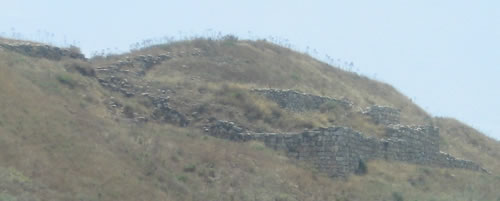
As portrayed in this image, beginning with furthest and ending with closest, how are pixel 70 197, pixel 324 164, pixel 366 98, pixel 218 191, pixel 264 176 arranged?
pixel 366 98 → pixel 324 164 → pixel 264 176 → pixel 218 191 → pixel 70 197

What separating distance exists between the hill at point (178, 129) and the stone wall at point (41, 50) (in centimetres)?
5

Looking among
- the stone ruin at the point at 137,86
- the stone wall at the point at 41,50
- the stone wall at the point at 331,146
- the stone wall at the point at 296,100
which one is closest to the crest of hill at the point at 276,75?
the stone ruin at the point at 137,86

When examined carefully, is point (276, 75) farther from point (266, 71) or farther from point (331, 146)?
point (331, 146)

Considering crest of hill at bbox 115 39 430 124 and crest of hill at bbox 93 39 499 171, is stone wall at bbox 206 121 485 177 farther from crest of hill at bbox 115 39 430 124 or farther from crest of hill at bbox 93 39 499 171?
crest of hill at bbox 115 39 430 124

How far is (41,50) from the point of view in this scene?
2998cm

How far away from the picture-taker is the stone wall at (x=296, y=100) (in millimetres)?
32062

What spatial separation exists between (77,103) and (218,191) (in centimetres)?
572

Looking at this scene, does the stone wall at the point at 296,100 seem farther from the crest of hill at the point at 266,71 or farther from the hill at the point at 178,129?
the crest of hill at the point at 266,71

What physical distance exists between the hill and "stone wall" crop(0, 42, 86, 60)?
0.17 ft

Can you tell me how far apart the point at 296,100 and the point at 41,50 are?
923 centimetres

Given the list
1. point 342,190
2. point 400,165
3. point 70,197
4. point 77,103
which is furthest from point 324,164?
point 70,197

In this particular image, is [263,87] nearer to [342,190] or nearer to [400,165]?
[400,165]

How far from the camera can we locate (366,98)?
3878 cm

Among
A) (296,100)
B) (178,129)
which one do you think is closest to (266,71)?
(296,100)
